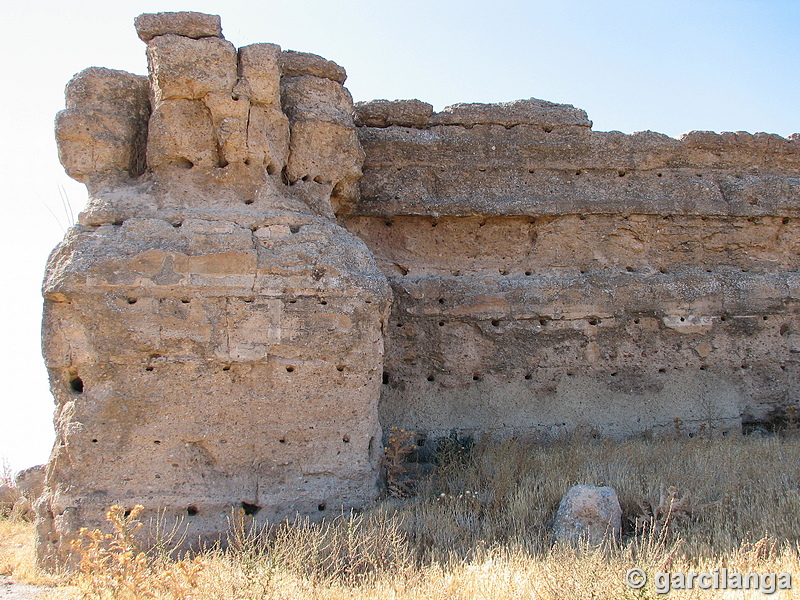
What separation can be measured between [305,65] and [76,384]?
10.8ft

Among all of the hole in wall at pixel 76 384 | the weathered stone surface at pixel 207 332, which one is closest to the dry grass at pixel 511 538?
the weathered stone surface at pixel 207 332

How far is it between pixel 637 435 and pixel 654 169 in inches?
110

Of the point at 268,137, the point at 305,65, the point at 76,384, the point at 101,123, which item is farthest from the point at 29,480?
the point at 305,65

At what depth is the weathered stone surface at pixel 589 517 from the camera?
4316 millimetres

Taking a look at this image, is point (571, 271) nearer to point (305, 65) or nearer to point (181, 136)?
point (305, 65)

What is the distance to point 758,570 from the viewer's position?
382 centimetres

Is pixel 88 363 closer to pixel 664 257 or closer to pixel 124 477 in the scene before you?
pixel 124 477

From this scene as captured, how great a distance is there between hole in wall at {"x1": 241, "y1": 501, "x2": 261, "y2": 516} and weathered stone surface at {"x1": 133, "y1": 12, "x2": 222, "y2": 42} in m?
3.71

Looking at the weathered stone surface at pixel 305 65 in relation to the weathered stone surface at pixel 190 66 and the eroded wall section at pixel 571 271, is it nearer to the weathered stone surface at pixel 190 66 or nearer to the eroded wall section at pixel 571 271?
the weathered stone surface at pixel 190 66

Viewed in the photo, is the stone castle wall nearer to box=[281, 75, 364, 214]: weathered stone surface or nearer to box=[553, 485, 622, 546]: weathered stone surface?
box=[281, 75, 364, 214]: weathered stone surface

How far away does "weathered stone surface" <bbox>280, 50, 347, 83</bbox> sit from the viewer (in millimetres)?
6008

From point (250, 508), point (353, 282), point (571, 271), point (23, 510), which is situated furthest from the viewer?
point (571, 271)

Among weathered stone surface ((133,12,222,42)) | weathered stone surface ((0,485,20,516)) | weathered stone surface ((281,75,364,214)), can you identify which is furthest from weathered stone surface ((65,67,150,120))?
weathered stone surface ((0,485,20,516))

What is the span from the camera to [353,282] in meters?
5.31
